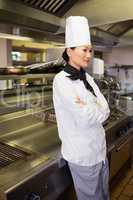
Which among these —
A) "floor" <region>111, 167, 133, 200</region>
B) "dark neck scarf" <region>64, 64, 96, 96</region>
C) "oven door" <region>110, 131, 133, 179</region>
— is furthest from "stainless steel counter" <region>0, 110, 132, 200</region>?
"floor" <region>111, 167, 133, 200</region>

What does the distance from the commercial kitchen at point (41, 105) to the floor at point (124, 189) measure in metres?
0.02

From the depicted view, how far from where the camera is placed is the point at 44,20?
1.30m

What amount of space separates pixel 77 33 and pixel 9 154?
74 centimetres

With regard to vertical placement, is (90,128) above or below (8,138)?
→ above

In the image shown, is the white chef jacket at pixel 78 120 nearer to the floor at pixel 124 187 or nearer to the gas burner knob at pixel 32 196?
the gas burner knob at pixel 32 196

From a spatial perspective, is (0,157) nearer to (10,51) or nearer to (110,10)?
(110,10)

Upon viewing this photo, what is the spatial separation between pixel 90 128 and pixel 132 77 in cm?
293

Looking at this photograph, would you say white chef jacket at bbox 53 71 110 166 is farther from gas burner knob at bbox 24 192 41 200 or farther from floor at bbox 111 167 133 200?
floor at bbox 111 167 133 200

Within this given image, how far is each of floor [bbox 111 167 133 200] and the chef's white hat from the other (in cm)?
153

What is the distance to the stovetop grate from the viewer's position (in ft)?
3.45

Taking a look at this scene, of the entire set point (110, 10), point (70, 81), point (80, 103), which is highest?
point (110, 10)

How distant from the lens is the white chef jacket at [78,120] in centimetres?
100

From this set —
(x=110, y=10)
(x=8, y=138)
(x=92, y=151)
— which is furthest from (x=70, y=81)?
(x=110, y=10)

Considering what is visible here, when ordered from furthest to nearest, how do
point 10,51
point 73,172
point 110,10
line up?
point 10,51
point 110,10
point 73,172
